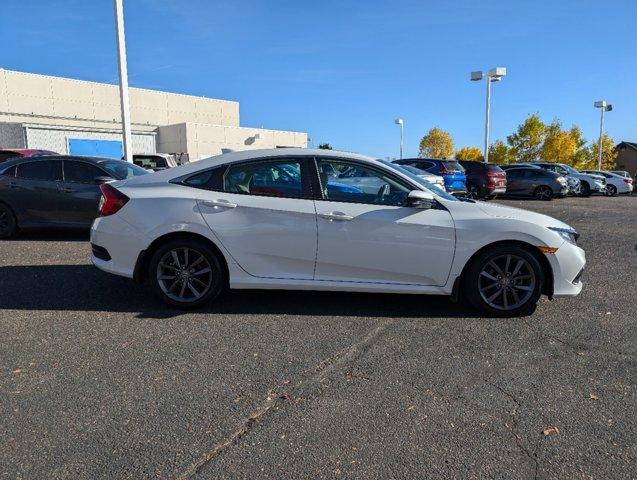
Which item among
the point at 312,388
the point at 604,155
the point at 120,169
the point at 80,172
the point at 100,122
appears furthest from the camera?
the point at 604,155

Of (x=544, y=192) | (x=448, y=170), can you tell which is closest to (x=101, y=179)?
(x=448, y=170)

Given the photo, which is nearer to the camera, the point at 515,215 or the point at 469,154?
the point at 515,215

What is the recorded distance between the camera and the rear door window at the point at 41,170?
8734 mm

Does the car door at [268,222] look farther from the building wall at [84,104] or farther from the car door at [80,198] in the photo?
the building wall at [84,104]

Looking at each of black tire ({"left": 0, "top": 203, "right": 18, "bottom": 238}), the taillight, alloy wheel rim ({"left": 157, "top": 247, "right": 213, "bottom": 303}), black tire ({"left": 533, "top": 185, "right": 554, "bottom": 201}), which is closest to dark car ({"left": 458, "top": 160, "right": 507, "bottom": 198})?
black tire ({"left": 533, "top": 185, "right": 554, "bottom": 201})

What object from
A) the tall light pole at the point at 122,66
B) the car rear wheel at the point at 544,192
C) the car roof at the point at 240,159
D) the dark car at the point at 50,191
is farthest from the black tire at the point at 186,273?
the car rear wheel at the point at 544,192

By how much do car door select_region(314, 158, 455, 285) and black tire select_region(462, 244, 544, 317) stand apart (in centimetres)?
28

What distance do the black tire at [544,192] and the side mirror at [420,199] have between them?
775 inches

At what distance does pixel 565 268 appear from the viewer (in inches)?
187

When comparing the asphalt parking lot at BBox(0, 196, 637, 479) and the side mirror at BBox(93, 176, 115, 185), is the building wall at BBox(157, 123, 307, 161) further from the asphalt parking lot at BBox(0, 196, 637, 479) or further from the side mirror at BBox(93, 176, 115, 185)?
the asphalt parking lot at BBox(0, 196, 637, 479)

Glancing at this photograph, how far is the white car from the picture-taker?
4.68 m

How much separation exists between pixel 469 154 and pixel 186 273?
7753 centimetres

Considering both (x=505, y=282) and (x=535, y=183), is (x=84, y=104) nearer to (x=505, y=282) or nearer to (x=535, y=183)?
(x=535, y=183)

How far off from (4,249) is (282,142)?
46213mm
